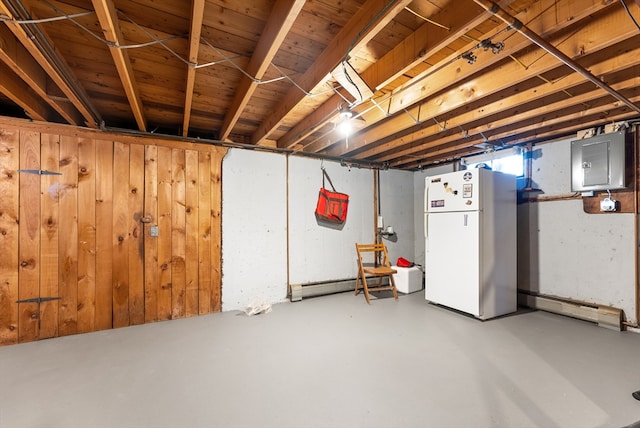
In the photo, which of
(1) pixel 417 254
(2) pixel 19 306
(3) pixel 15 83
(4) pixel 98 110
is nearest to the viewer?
(3) pixel 15 83

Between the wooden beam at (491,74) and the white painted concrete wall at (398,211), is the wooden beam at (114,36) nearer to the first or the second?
the wooden beam at (491,74)

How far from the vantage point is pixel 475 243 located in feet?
10.2

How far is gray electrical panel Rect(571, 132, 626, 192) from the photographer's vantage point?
9.03 ft

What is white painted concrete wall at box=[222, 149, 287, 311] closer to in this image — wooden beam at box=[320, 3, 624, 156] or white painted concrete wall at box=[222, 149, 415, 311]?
white painted concrete wall at box=[222, 149, 415, 311]

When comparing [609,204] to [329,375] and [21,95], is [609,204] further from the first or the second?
[21,95]

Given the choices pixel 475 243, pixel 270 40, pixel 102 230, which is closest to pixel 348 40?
pixel 270 40

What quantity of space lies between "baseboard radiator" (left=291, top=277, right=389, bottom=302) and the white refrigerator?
1.26m

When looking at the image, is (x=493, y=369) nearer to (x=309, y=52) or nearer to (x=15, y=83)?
(x=309, y=52)

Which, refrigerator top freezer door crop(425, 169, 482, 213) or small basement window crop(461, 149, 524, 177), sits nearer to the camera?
refrigerator top freezer door crop(425, 169, 482, 213)

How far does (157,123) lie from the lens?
3234 millimetres

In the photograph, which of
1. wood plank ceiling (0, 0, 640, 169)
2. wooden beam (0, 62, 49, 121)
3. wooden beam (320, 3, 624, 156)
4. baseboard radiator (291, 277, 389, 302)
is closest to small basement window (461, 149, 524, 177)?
wood plank ceiling (0, 0, 640, 169)

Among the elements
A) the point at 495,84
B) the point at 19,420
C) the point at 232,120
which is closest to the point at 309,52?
the point at 232,120

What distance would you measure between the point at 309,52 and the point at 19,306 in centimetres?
345

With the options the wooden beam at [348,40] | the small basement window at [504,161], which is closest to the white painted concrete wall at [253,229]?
the wooden beam at [348,40]
